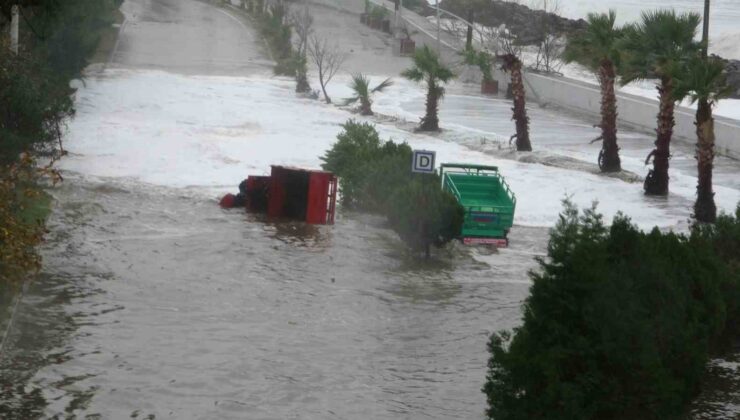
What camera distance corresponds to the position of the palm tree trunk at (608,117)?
3012 cm

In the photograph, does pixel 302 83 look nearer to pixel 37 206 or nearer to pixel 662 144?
pixel 662 144

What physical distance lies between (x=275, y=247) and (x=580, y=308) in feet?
39.2

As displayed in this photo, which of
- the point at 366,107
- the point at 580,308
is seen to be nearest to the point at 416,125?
the point at 366,107

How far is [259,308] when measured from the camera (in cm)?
1652

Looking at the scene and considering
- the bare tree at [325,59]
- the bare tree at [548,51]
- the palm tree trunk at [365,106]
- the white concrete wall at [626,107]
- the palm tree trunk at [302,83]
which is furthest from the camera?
the bare tree at [548,51]

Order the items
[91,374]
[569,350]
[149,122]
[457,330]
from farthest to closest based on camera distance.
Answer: [149,122] < [457,330] < [91,374] < [569,350]

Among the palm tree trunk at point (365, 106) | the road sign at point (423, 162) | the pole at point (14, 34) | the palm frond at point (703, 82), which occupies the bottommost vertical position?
the palm tree trunk at point (365, 106)

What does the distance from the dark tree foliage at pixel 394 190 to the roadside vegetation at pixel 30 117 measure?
6086 mm

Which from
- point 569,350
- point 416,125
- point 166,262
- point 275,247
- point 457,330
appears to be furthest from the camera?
point 416,125

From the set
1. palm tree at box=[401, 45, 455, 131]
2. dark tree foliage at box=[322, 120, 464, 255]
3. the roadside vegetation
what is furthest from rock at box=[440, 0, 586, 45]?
dark tree foliage at box=[322, 120, 464, 255]

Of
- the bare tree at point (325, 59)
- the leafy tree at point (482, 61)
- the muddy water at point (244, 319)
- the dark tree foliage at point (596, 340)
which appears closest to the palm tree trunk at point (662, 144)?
the muddy water at point (244, 319)

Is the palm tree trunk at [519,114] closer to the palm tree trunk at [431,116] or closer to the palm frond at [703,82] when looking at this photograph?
the palm tree trunk at [431,116]

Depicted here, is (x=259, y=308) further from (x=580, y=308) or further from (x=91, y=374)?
(x=580, y=308)

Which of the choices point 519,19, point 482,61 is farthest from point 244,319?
point 519,19
